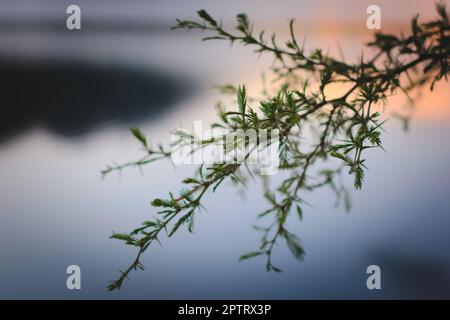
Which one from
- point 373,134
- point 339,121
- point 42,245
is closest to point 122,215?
point 42,245

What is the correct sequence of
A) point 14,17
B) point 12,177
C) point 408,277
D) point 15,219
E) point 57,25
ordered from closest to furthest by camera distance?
point 408,277 < point 15,219 < point 12,177 < point 14,17 < point 57,25

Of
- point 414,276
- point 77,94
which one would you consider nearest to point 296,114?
point 414,276

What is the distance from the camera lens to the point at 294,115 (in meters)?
0.69

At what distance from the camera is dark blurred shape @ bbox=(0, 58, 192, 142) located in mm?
3543

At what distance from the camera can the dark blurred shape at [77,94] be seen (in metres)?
3.54

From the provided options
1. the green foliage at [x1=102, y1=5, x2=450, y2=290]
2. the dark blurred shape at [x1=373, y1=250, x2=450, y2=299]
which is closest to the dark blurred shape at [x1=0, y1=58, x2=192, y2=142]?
the dark blurred shape at [x1=373, y1=250, x2=450, y2=299]

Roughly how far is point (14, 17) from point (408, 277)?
12.5 feet

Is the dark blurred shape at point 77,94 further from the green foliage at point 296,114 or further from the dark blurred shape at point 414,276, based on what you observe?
the green foliage at point 296,114

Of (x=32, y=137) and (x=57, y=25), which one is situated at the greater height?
(x=57, y=25)

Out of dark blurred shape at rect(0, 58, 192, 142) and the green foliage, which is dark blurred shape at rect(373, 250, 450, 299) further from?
dark blurred shape at rect(0, 58, 192, 142)

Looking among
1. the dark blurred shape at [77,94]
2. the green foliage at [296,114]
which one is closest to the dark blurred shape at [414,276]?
the green foliage at [296,114]
